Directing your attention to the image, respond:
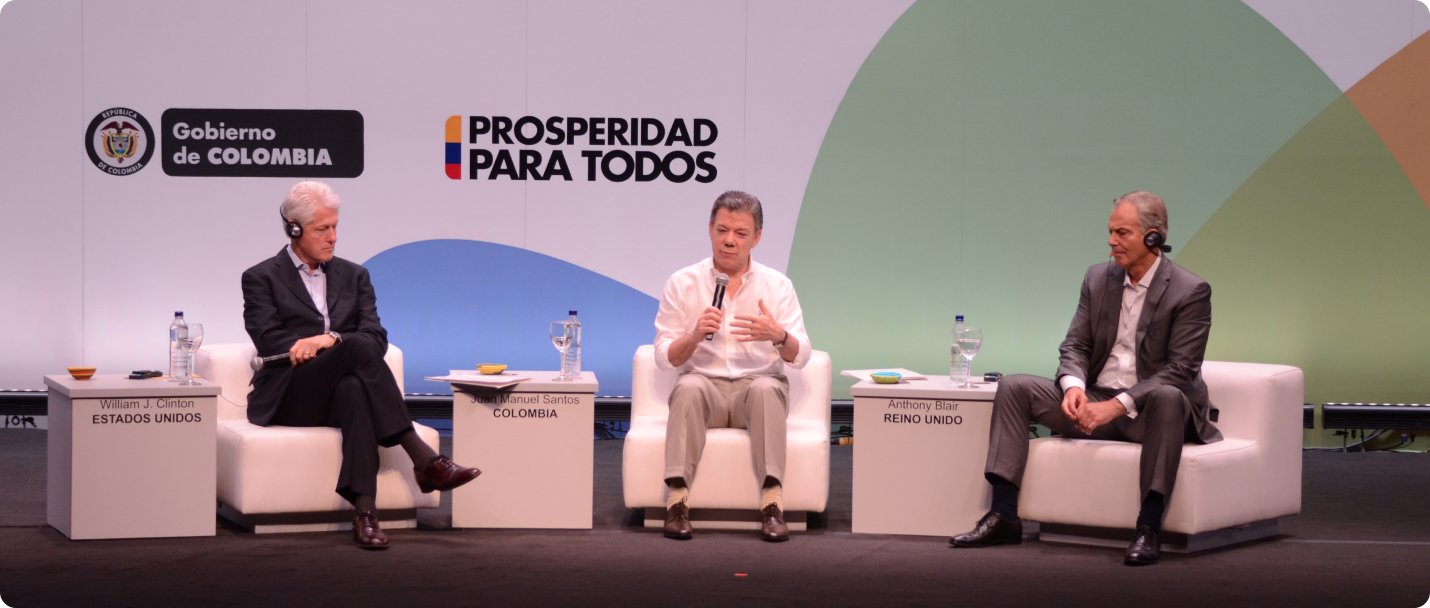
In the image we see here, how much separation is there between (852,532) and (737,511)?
0.39 meters

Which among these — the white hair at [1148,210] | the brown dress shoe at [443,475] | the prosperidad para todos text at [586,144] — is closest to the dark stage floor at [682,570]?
the brown dress shoe at [443,475]

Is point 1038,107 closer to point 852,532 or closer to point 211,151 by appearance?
point 852,532

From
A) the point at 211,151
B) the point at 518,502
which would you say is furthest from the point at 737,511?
the point at 211,151

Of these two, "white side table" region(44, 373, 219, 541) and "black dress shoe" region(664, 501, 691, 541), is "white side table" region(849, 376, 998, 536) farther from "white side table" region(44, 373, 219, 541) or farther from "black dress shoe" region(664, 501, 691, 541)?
"white side table" region(44, 373, 219, 541)

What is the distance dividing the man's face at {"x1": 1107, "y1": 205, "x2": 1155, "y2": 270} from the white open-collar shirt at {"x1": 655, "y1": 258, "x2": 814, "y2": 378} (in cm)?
110

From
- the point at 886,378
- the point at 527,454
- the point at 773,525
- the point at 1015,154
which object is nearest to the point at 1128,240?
the point at 886,378

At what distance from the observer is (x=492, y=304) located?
708 cm

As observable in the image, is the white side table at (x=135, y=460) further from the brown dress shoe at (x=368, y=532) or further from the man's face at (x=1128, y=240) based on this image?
the man's face at (x=1128, y=240)

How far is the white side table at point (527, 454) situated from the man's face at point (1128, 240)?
1.78 meters

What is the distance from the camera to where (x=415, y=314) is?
7.08 metres

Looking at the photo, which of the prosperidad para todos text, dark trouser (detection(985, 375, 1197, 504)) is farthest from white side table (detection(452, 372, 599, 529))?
the prosperidad para todos text

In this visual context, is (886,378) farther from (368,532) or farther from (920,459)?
(368,532)

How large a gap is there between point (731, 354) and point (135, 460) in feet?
6.49

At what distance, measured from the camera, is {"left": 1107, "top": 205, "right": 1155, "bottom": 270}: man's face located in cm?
440
